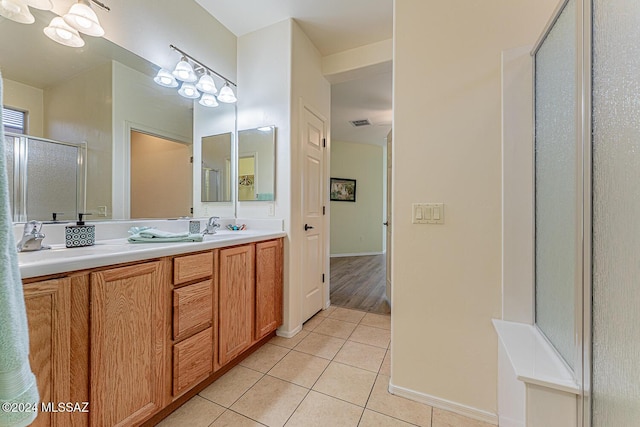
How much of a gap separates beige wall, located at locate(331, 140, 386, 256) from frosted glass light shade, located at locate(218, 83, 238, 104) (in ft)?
12.2

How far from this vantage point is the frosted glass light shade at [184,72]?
189 cm

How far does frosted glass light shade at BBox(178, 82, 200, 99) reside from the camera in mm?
1994

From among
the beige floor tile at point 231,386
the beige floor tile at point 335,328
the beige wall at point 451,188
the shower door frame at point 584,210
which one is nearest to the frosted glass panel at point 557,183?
the shower door frame at point 584,210

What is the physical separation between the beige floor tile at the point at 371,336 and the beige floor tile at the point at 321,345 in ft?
0.51

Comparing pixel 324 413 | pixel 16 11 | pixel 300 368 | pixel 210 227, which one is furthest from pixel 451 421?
pixel 16 11

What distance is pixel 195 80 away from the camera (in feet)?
6.48

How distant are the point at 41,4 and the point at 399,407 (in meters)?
2.76

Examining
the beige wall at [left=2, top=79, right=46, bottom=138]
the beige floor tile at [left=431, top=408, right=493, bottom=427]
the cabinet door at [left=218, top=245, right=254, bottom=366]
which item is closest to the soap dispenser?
the beige wall at [left=2, top=79, right=46, bottom=138]

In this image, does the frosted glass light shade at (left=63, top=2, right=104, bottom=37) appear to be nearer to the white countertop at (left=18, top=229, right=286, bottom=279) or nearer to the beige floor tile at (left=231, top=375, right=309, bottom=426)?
the white countertop at (left=18, top=229, right=286, bottom=279)

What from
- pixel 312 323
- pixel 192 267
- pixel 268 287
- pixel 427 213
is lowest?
pixel 312 323

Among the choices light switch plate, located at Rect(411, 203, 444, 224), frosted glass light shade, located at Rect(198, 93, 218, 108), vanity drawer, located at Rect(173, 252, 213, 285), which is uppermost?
frosted glass light shade, located at Rect(198, 93, 218, 108)

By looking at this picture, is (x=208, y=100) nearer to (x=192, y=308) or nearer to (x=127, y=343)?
(x=192, y=308)

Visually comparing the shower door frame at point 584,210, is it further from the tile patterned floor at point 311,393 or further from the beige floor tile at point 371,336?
the beige floor tile at point 371,336

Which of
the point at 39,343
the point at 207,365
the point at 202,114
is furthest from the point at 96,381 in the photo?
the point at 202,114
